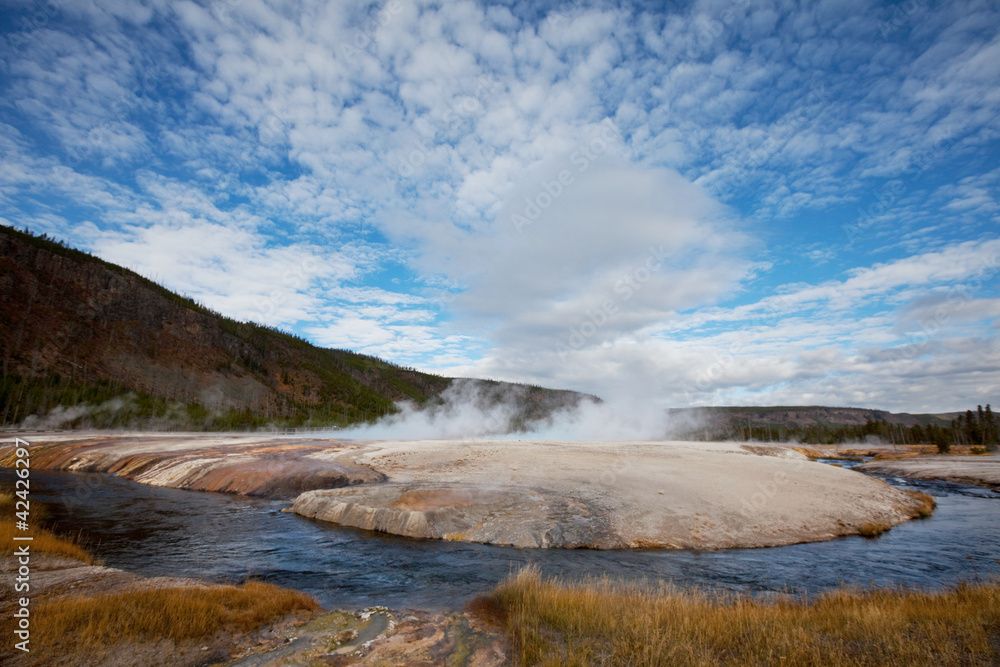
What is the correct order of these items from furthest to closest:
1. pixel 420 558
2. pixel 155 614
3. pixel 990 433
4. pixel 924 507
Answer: pixel 990 433 → pixel 924 507 → pixel 420 558 → pixel 155 614

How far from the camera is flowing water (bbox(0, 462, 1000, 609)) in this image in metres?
12.3

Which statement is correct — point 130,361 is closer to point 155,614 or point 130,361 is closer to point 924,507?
point 155,614

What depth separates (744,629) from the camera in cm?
799

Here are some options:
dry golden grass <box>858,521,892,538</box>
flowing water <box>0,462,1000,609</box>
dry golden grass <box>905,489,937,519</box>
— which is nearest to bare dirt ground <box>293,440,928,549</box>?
dry golden grass <box>858,521,892,538</box>

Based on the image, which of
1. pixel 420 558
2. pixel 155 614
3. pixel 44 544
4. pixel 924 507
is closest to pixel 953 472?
pixel 924 507

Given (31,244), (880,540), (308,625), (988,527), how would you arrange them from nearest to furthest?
(308,625) < (880,540) < (988,527) < (31,244)

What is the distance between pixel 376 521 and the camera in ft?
61.4

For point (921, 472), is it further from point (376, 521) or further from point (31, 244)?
point (31, 244)

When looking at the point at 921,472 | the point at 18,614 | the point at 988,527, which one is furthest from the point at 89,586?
the point at 921,472

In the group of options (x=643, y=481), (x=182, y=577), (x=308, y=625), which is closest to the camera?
(x=308, y=625)

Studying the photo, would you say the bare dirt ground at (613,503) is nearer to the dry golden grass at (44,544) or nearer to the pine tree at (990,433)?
the dry golden grass at (44,544)

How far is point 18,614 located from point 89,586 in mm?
2343

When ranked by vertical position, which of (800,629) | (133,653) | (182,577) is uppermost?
(800,629)

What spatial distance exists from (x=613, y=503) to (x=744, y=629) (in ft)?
42.7
